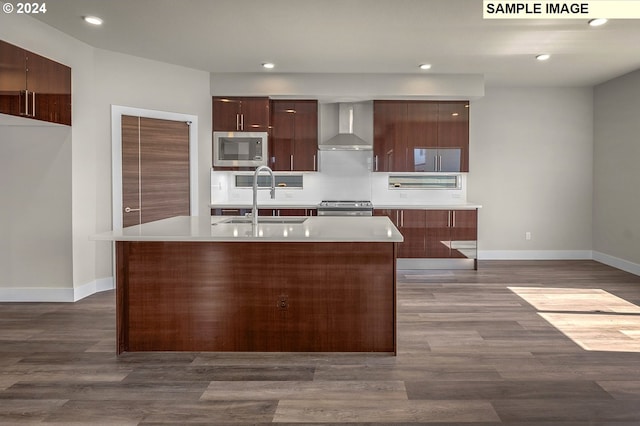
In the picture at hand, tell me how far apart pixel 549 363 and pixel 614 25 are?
10.1ft

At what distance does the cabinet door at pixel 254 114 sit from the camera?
251 inches

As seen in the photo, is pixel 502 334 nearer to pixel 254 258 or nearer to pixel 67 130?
pixel 254 258

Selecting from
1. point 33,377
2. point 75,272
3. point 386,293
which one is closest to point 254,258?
point 386,293

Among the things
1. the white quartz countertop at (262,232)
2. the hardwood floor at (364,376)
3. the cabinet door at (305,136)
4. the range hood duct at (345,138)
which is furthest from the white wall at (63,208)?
the range hood duct at (345,138)

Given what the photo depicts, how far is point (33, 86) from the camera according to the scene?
4.05 metres

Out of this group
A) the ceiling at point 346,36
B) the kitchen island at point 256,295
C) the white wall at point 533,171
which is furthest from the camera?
the white wall at point 533,171

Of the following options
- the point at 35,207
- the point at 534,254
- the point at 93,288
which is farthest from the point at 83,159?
the point at 534,254

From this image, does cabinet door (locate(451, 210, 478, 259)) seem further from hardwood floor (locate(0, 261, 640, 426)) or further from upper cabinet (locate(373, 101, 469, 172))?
hardwood floor (locate(0, 261, 640, 426))

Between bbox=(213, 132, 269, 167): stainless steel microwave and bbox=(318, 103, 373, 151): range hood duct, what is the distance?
2.64 ft

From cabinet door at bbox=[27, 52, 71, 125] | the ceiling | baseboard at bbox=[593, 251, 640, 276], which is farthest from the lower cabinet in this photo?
cabinet door at bbox=[27, 52, 71, 125]

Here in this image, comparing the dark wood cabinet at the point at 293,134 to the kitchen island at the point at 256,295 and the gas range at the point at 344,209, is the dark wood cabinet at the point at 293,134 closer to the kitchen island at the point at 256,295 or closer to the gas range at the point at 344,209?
the gas range at the point at 344,209

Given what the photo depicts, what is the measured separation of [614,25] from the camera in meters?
4.21

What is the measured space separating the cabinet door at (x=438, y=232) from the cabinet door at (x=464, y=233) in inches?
3.0

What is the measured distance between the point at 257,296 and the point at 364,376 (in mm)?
885
